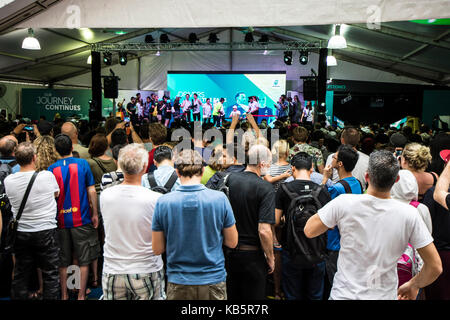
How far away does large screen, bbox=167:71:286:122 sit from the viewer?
1667 centimetres

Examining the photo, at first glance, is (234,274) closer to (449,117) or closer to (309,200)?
(309,200)

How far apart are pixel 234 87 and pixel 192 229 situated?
15.2 meters

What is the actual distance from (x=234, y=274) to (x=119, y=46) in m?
12.1

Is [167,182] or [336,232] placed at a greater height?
[167,182]

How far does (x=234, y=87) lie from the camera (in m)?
16.9

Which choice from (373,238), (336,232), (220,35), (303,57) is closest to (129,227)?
(373,238)

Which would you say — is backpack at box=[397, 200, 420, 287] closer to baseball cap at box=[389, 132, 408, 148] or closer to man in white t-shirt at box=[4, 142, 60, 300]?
baseball cap at box=[389, 132, 408, 148]

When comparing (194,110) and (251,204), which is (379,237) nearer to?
(251,204)

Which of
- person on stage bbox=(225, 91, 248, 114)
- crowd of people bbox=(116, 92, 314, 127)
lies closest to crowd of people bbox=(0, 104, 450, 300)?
crowd of people bbox=(116, 92, 314, 127)

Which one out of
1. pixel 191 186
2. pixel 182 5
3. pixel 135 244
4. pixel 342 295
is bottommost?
pixel 342 295

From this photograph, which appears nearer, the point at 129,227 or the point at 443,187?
the point at 443,187

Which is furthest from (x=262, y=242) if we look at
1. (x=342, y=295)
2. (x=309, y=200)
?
(x=342, y=295)

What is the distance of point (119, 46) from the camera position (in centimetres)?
1297

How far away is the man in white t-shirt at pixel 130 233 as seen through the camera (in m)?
2.22
